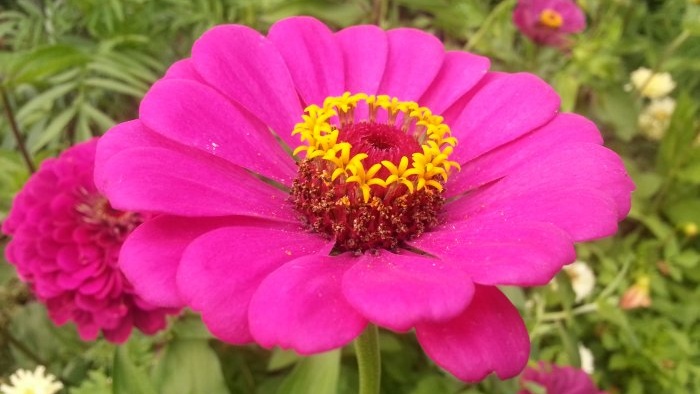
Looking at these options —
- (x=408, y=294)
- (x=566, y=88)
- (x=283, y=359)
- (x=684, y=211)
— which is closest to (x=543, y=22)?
(x=566, y=88)

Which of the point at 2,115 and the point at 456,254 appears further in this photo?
the point at 2,115

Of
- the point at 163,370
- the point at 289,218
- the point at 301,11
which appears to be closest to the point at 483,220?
the point at 289,218

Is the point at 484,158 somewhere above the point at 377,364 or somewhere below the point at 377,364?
above

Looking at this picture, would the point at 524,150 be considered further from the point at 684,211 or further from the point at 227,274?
the point at 684,211

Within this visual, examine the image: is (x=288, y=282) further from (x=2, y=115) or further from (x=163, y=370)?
(x=2, y=115)

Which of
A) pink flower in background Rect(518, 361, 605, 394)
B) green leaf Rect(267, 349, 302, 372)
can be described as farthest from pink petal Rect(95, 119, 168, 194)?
pink flower in background Rect(518, 361, 605, 394)

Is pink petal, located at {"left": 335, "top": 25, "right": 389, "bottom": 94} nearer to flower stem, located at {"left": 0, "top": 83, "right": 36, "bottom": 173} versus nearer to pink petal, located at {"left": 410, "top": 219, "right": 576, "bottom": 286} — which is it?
pink petal, located at {"left": 410, "top": 219, "right": 576, "bottom": 286}

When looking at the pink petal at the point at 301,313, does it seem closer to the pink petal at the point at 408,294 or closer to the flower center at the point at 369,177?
the pink petal at the point at 408,294
